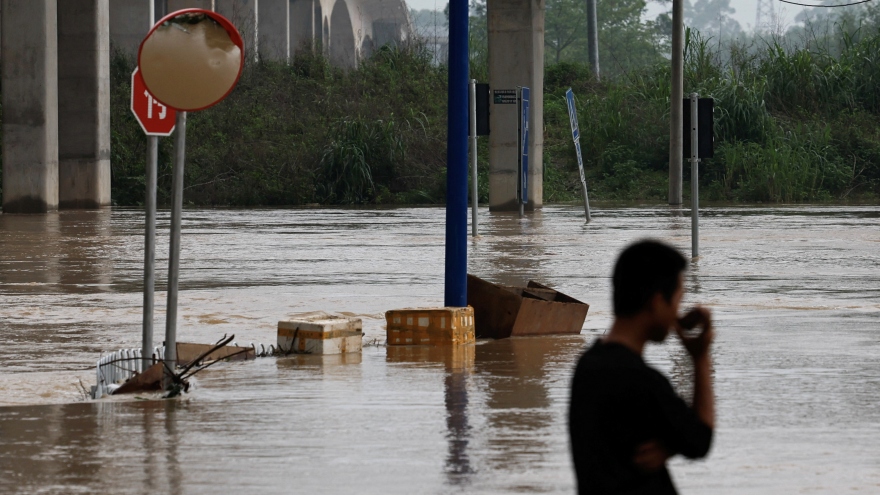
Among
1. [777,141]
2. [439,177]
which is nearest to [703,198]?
[777,141]

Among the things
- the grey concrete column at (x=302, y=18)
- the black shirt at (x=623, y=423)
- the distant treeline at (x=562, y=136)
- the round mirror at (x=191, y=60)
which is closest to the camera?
the black shirt at (x=623, y=423)

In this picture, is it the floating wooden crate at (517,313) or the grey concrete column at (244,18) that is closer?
the floating wooden crate at (517,313)

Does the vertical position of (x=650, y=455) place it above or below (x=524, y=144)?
below

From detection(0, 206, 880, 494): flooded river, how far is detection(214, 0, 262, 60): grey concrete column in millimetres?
33914

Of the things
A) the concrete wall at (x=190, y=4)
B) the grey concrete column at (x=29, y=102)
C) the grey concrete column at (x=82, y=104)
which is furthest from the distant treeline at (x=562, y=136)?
the grey concrete column at (x=29, y=102)

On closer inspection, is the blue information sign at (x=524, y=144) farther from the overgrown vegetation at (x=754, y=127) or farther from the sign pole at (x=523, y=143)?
the overgrown vegetation at (x=754, y=127)

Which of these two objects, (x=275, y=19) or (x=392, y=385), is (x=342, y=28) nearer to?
(x=275, y=19)

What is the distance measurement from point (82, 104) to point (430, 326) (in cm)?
2988

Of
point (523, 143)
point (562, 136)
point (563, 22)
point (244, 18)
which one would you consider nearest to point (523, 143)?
point (523, 143)

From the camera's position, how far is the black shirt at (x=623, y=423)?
3.69 m

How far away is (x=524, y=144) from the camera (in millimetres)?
30406

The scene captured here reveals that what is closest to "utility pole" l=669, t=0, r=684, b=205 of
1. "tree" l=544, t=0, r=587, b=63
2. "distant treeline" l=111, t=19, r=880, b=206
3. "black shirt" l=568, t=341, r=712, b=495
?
"distant treeline" l=111, t=19, r=880, b=206

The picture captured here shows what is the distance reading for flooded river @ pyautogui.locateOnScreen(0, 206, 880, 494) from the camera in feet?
22.7

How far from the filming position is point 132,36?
5106cm
